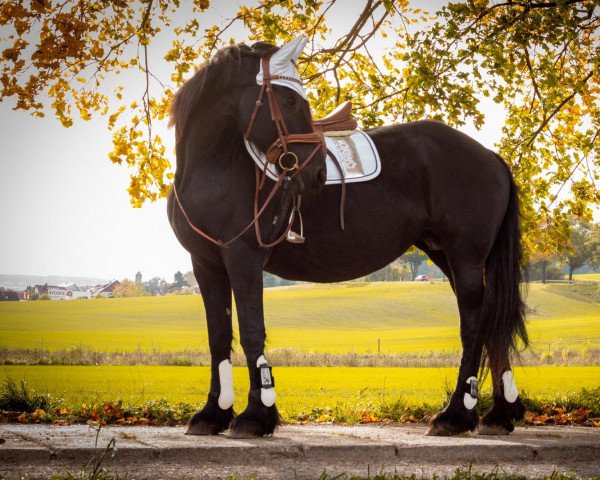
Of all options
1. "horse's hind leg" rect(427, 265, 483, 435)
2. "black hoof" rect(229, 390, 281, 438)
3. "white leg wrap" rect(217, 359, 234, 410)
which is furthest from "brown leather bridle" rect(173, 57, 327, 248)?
"horse's hind leg" rect(427, 265, 483, 435)

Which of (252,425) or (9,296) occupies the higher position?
(252,425)

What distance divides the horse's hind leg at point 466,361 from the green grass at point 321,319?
4105cm

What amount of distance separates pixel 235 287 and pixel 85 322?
6782 cm

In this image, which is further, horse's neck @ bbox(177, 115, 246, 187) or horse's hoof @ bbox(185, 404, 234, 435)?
horse's hoof @ bbox(185, 404, 234, 435)

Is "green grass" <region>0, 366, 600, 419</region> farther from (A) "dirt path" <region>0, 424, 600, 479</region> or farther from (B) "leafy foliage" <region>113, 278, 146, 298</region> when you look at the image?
(B) "leafy foliage" <region>113, 278, 146, 298</region>

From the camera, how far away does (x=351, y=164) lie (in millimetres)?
7086

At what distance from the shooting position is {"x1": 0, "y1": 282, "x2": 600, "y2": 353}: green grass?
179 ft

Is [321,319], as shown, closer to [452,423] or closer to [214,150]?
[452,423]

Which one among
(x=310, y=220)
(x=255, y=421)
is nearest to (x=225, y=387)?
(x=255, y=421)

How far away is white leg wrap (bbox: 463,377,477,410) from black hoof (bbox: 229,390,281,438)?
1964 millimetres

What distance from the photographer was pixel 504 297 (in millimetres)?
7613

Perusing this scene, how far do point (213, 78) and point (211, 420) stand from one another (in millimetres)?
2964

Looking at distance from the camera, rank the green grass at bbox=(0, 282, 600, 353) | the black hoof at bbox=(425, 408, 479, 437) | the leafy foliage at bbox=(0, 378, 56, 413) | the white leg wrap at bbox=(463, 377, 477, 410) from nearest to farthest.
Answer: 1. the black hoof at bbox=(425, 408, 479, 437)
2. the white leg wrap at bbox=(463, 377, 477, 410)
3. the leafy foliage at bbox=(0, 378, 56, 413)
4. the green grass at bbox=(0, 282, 600, 353)

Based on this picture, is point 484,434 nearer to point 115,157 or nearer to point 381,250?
point 381,250
